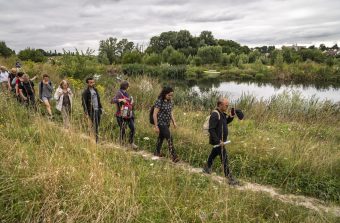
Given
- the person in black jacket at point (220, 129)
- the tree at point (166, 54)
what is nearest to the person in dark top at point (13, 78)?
the person in black jacket at point (220, 129)

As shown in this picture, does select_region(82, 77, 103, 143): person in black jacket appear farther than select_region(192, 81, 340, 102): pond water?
No

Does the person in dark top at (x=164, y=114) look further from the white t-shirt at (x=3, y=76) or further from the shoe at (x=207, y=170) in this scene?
the white t-shirt at (x=3, y=76)

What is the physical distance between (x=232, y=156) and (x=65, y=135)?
375 centimetres

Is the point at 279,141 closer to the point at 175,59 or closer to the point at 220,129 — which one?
the point at 220,129

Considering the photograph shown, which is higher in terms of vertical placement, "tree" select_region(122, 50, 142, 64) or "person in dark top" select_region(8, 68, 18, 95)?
"tree" select_region(122, 50, 142, 64)

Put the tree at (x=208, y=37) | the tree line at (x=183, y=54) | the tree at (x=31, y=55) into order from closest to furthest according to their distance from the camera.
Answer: the tree at (x=31, y=55) → the tree line at (x=183, y=54) → the tree at (x=208, y=37)

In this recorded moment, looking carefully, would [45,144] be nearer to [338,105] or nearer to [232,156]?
[232,156]

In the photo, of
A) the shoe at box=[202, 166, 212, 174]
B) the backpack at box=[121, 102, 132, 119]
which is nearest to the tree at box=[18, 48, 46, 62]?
the backpack at box=[121, 102, 132, 119]

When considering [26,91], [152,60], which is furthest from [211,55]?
[26,91]

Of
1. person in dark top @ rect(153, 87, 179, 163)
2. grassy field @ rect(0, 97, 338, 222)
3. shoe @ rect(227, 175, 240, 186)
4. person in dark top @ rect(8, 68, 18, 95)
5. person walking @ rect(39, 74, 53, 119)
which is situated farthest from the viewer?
person in dark top @ rect(8, 68, 18, 95)

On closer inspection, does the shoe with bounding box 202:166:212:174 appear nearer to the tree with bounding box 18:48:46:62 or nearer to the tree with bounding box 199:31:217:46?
the tree with bounding box 18:48:46:62

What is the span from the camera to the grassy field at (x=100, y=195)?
3.11 meters

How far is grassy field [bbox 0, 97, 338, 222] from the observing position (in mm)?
3109

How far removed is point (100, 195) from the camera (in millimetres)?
3266
